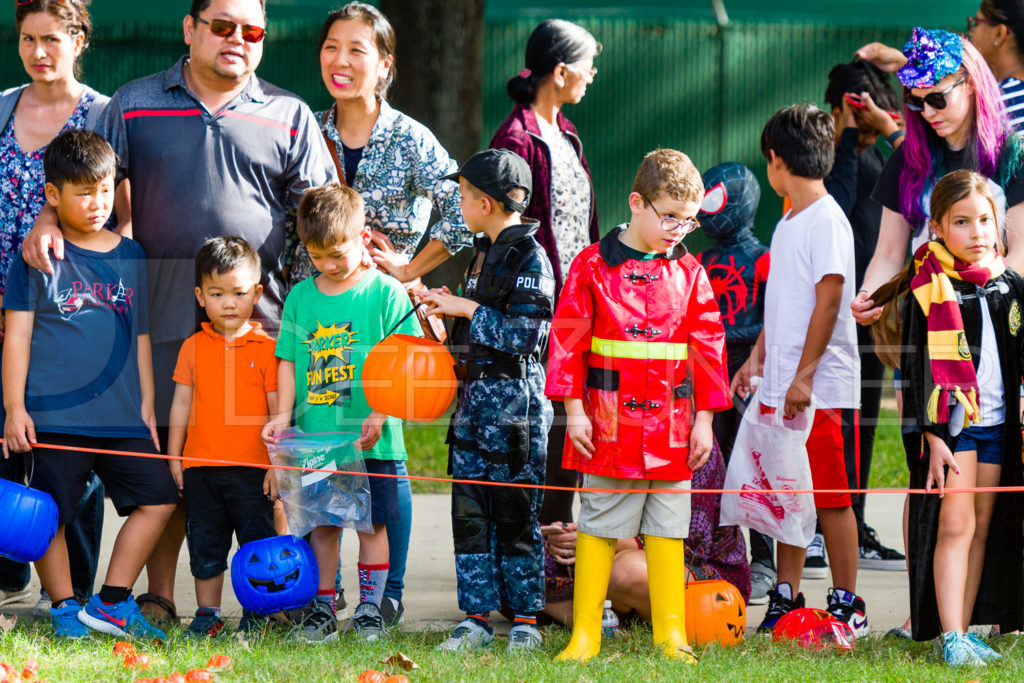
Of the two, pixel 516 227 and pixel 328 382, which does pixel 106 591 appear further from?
pixel 516 227

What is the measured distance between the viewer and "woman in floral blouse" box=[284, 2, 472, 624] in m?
4.97

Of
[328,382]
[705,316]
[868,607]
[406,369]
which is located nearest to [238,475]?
[328,382]

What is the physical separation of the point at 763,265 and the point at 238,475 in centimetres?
255

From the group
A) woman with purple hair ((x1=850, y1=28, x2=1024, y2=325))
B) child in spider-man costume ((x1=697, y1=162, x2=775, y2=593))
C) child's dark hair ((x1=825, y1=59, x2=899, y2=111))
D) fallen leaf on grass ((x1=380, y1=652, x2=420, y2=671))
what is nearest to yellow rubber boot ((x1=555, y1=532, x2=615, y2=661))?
fallen leaf on grass ((x1=380, y1=652, x2=420, y2=671))

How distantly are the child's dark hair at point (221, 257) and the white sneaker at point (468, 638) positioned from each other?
156 centimetres

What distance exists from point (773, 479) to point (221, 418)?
84.6 inches

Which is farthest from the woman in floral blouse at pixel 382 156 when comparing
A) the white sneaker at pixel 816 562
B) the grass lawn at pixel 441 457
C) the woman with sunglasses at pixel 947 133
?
the grass lawn at pixel 441 457

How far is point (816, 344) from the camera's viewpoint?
184 inches

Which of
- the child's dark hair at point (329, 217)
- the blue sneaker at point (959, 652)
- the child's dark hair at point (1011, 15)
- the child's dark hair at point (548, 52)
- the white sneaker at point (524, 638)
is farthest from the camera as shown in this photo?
the child's dark hair at point (548, 52)

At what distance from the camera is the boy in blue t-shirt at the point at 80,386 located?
443 centimetres

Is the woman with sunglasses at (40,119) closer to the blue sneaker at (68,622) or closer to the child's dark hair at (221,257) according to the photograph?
the blue sneaker at (68,622)

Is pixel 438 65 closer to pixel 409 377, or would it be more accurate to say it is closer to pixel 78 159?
pixel 78 159

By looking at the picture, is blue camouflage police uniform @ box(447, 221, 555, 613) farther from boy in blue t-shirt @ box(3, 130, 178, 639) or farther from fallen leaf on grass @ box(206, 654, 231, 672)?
boy in blue t-shirt @ box(3, 130, 178, 639)

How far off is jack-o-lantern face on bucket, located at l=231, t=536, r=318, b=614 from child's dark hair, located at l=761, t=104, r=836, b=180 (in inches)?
97.5
